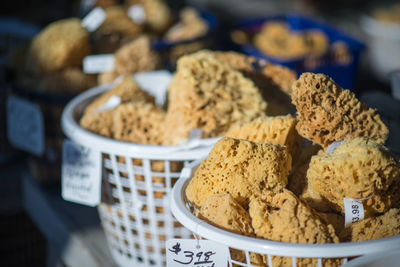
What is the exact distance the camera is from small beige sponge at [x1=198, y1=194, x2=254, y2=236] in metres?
0.74

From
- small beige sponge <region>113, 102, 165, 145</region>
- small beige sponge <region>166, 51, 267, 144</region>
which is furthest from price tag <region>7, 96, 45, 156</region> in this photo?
small beige sponge <region>166, 51, 267, 144</region>

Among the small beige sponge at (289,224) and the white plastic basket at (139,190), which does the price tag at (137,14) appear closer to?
the white plastic basket at (139,190)

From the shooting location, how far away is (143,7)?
2090 millimetres

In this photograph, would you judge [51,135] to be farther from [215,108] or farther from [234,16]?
[234,16]

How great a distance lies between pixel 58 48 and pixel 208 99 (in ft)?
2.46

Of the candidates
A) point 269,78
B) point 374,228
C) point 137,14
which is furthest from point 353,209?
point 137,14

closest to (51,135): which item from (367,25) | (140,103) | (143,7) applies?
(140,103)

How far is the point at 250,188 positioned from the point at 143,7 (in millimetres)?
1489

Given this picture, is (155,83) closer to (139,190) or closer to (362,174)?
(139,190)

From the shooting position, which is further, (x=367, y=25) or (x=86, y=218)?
(x=367, y=25)

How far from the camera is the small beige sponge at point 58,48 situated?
61.2 inches

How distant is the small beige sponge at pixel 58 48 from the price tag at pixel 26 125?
15cm

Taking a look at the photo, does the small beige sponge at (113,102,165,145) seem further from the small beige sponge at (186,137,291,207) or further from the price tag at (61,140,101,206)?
the small beige sponge at (186,137,291,207)

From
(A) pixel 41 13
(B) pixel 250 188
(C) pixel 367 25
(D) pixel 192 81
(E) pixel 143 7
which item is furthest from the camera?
(C) pixel 367 25
